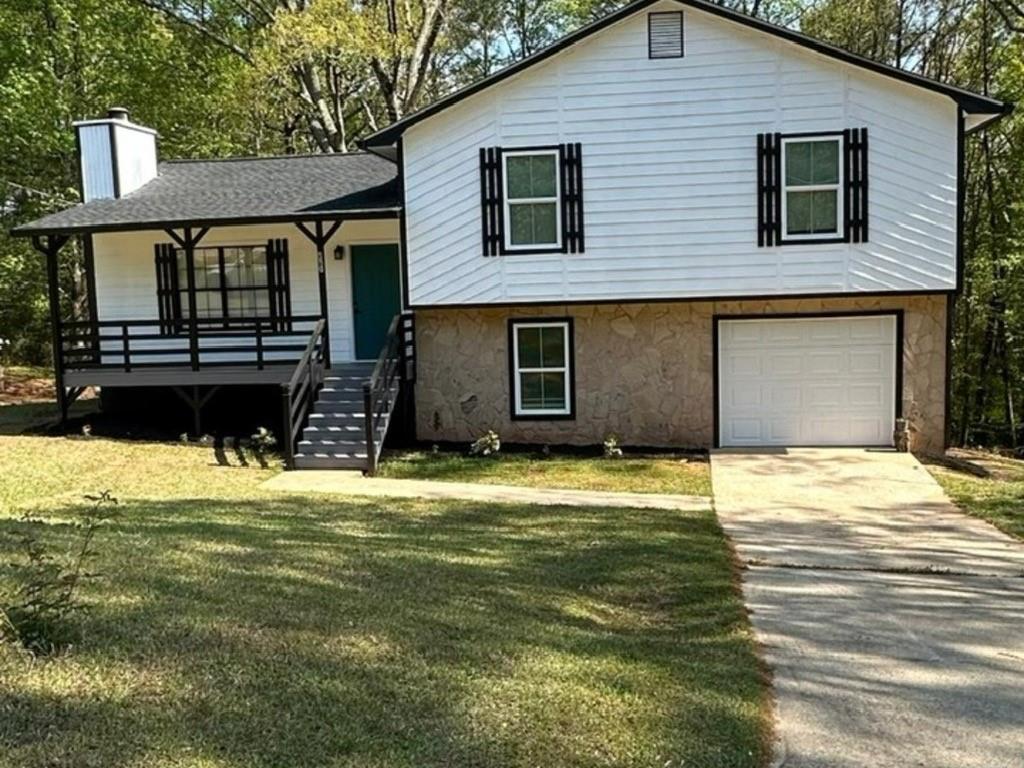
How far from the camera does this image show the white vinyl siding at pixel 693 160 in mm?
12531

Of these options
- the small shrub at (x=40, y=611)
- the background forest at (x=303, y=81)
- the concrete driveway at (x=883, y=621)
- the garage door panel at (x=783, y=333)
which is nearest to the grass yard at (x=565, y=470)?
the concrete driveway at (x=883, y=621)

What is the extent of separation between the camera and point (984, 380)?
21.9 m

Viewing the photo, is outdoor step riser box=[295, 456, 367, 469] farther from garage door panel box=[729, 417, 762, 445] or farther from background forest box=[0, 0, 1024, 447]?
background forest box=[0, 0, 1024, 447]

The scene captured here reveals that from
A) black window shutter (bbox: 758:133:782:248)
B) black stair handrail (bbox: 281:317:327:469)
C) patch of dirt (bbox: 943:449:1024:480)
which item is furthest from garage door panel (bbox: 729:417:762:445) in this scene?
black stair handrail (bbox: 281:317:327:469)

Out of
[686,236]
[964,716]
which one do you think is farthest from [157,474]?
[964,716]

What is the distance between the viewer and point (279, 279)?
49.4ft

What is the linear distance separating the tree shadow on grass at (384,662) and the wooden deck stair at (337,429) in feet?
17.0

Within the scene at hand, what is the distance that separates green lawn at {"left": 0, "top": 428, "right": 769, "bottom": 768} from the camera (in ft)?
10.4

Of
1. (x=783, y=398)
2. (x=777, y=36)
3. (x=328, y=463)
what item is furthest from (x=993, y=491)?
(x=328, y=463)

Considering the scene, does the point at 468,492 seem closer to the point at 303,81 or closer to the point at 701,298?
the point at 701,298

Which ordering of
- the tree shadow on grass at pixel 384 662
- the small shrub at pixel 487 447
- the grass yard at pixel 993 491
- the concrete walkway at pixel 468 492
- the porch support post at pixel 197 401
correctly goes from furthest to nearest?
the porch support post at pixel 197 401 < the small shrub at pixel 487 447 < the concrete walkway at pixel 468 492 < the grass yard at pixel 993 491 < the tree shadow on grass at pixel 384 662

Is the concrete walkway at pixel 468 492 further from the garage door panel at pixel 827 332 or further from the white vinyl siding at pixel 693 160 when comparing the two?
the garage door panel at pixel 827 332

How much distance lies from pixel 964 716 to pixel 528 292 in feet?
32.5

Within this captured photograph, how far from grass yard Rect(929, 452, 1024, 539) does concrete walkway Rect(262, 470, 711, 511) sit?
297cm
